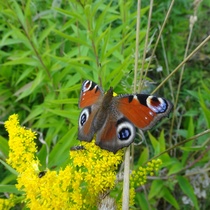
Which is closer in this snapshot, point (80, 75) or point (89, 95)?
point (89, 95)

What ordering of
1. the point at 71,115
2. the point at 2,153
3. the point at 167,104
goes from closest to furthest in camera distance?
the point at 167,104 → the point at 2,153 → the point at 71,115

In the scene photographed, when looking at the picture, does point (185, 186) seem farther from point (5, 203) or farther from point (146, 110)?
point (5, 203)

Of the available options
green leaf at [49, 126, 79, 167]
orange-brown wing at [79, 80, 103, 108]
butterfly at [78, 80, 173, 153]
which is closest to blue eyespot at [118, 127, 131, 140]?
butterfly at [78, 80, 173, 153]

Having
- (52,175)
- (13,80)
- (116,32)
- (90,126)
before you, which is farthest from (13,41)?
(52,175)

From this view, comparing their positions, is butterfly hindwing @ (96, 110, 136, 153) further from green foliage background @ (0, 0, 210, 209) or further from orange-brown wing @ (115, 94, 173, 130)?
green foliage background @ (0, 0, 210, 209)

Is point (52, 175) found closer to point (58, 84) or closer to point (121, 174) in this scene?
point (121, 174)

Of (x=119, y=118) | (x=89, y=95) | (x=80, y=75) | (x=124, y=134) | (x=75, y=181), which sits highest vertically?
(x=80, y=75)

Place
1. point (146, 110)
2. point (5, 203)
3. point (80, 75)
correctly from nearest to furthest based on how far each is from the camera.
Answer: point (146, 110), point (5, 203), point (80, 75)

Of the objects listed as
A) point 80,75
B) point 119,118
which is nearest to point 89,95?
point 119,118
